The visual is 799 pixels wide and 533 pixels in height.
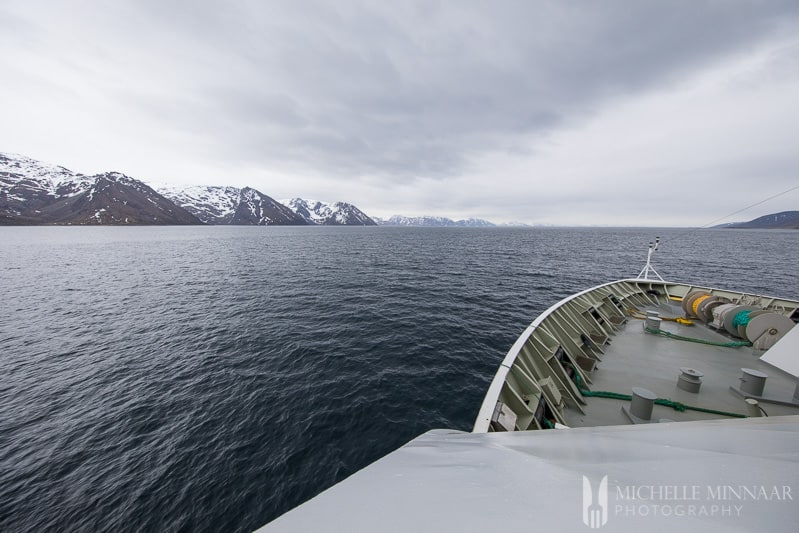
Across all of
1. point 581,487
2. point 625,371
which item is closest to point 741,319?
point 625,371

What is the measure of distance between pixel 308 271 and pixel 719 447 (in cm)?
4319

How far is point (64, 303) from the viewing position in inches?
1022

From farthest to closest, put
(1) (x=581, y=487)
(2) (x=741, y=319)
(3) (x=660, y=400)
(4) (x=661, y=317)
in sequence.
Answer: (4) (x=661, y=317) → (2) (x=741, y=319) → (3) (x=660, y=400) → (1) (x=581, y=487)

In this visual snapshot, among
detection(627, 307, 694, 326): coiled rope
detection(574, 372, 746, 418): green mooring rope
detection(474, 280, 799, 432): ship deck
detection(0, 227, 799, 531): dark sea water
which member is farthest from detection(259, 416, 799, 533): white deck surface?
detection(627, 307, 694, 326): coiled rope

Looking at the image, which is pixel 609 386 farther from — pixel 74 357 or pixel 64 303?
pixel 64 303

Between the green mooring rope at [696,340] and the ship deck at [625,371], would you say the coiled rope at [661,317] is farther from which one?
the green mooring rope at [696,340]

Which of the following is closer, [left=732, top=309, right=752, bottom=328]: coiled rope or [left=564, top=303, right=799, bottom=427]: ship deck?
[left=564, top=303, right=799, bottom=427]: ship deck

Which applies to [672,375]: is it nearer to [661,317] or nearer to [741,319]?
[741,319]

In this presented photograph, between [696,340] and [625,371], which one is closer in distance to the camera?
[625,371]

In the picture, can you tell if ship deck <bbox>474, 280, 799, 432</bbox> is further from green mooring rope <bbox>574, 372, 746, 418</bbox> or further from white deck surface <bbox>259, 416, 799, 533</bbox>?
white deck surface <bbox>259, 416, 799, 533</bbox>

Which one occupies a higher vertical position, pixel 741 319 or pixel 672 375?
pixel 741 319

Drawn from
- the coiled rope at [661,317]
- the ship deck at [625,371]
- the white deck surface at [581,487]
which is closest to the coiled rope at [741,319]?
the ship deck at [625,371]

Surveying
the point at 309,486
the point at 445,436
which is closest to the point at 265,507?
the point at 309,486

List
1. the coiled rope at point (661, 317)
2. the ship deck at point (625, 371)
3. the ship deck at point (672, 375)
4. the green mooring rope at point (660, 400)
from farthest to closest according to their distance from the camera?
1. the coiled rope at point (661, 317)
2. the ship deck at point (672, 375)
3. the green mooring rope at point (660, 400)
4. the ship deck at point (625, 371)
